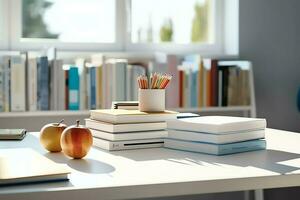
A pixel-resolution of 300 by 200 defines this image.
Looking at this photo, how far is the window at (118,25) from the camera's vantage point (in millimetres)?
2883

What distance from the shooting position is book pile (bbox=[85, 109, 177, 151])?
1.43 m

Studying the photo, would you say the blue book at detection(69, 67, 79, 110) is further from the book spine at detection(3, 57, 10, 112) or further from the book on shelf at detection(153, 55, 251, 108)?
the book on shelf at detection(153, 55, 251, 108)

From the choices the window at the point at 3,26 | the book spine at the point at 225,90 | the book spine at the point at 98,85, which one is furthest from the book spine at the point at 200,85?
the window at the point at 3,26

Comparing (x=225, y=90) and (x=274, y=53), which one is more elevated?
(x=274, y=53)

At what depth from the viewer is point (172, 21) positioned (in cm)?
317

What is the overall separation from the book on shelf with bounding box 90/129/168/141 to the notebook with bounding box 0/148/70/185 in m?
0.29

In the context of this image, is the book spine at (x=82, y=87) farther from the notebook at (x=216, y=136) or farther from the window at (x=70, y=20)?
the notebook at (x=216, y=136)

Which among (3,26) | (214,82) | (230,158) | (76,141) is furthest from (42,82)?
(230,158)

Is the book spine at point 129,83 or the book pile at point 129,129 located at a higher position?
the book spine at point 129,83

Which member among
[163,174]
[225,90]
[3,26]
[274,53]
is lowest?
[163,174]

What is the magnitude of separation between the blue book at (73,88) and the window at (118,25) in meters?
0.41

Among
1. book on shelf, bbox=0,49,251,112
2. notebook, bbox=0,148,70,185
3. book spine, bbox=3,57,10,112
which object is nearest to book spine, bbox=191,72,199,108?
book on shelf, bbox=0,49,251,112

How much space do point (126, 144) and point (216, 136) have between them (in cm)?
27

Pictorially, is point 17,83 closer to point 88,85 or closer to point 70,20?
point 88,85
